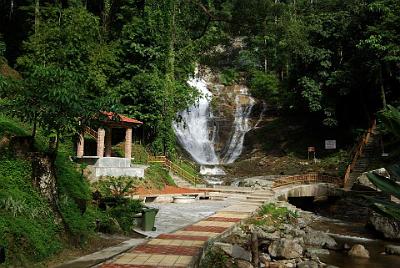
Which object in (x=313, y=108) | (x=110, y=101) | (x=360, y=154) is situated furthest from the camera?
(x=313, y=108)

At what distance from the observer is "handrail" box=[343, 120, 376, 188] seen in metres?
26.0

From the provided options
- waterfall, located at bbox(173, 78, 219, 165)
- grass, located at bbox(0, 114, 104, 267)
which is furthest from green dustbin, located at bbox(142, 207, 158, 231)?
waterfall, located at bbox(173, 78, 219, 165)

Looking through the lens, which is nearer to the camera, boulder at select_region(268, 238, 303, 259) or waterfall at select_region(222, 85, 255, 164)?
boulder at select_region(268, 238, 303, 259)

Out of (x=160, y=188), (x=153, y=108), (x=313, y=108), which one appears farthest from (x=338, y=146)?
(x=160, y=188)

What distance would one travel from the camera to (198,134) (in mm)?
38656

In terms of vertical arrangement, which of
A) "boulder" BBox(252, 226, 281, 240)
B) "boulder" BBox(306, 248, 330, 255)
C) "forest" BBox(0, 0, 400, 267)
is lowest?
"boulder" BBox(306, 248, 330, 255)

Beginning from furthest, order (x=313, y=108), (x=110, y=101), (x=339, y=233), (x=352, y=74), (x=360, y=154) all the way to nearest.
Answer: (x=313, y=108)
(x=352, y=74)
(x=360, y=154)
(x=339, y=233)
(x=110, y=101)

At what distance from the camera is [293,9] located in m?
55.7

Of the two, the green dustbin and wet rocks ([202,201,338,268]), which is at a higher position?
the green dustbin

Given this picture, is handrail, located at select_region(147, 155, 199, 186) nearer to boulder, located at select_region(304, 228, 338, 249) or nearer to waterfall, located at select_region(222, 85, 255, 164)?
waterfall, located at select_region(222, 85, 255, 164)

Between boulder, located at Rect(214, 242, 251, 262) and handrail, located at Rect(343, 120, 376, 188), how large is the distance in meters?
17.1

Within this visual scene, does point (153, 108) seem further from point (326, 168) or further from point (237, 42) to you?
point (237, 42)

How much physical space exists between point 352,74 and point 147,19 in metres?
16.4

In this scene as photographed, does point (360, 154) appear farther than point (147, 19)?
No
